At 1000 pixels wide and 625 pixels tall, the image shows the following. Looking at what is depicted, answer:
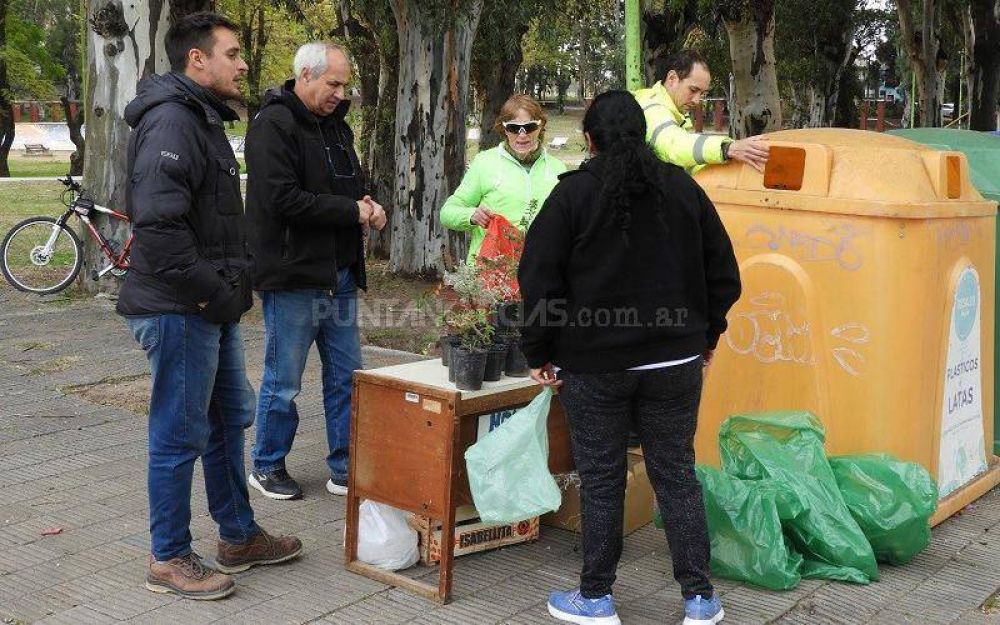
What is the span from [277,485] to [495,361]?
1.52 m

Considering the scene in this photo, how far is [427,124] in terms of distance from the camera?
1192cm

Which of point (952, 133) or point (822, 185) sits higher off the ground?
point (952, 133)

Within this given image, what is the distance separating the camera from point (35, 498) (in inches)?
199

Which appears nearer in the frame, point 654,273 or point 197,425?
point 654,273

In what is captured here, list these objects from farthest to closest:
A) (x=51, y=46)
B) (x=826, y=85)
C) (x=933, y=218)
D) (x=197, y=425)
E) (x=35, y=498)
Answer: (x=51, y=46)
(x=826, y=85)
(x=35, y=498)
(x=933, y=218)
(x=197, y=425)

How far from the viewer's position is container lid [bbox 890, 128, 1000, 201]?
5.57 metres

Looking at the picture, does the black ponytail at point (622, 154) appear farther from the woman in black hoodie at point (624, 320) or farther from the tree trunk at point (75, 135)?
the tree trunk at point (75, 135)

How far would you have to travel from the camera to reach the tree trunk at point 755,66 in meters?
13.4

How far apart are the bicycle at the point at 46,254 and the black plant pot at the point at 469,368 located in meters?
7.35

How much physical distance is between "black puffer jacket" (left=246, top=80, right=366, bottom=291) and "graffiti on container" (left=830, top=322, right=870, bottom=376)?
2.05 m

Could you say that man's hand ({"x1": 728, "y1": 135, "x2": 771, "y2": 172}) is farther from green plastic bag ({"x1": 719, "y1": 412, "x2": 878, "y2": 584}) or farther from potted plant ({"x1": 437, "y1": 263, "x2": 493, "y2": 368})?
potted plant ({"x1": 437, "y1": 263, "x2": 493, "y2": 368})

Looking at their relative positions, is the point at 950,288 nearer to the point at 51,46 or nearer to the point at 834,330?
the point at 834,330

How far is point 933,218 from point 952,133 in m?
1.75

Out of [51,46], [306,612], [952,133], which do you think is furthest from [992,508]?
[51,46]
